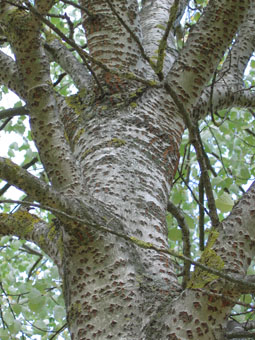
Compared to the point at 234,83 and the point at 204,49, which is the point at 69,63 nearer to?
the point at 204,49

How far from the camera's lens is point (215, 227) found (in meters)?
1.29

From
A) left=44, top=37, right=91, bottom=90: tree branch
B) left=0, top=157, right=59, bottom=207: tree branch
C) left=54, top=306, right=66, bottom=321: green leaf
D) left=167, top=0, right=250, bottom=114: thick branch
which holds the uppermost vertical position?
left=44, top=37, right=91, bottom=90: tree branch

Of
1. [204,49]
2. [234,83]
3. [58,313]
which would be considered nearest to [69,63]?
[204,49]

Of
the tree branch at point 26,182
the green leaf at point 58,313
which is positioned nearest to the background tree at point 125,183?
the tree branch at point 26,182

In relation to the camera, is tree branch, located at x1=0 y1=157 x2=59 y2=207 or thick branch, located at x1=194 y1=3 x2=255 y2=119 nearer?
tree branch, located at x1=0 y1=157 x2=59 y2=207

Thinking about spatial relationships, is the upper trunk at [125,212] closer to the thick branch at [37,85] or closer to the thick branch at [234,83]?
the thick branch at [37,85]

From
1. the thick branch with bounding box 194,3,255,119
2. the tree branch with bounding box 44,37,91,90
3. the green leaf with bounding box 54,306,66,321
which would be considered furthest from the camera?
the green leaf with bounding box 54,306,66,321

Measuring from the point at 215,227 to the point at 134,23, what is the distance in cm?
147

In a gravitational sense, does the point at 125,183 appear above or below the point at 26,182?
above

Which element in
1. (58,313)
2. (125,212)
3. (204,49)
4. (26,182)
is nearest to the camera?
(26,182)

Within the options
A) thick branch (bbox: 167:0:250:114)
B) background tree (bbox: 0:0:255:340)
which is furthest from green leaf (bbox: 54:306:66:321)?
thick branch (bbox: 167:0:250:114)

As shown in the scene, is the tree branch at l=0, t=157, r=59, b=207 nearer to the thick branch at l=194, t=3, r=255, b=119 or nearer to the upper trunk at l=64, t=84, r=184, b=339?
the upper trunk at l=64, t=84, r=184, b=339

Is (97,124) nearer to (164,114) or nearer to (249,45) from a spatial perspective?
(164,114)

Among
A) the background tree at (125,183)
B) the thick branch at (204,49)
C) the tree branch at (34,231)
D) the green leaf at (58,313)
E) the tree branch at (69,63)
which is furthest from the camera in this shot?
the green leaf at (58,313)
